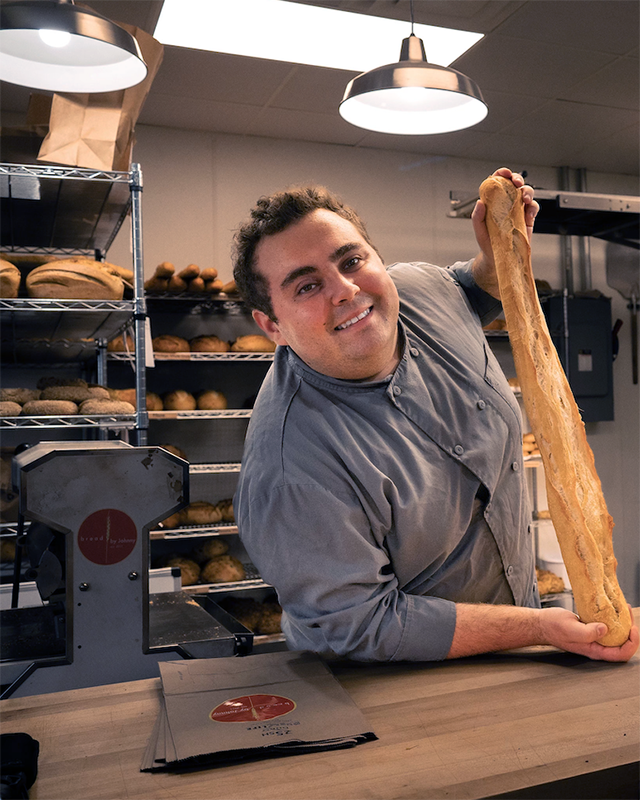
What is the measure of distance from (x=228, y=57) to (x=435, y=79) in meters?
1.37

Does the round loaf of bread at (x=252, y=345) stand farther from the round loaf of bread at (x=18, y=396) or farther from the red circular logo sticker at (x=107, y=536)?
the red circular logo sticker at (x=107, y=536)

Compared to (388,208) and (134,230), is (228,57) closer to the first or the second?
(134,230)

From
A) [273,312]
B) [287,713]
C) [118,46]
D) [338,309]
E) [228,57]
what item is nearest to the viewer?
[287,713]

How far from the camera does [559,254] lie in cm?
491

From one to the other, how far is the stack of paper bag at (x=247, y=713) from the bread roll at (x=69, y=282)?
6.14 feet

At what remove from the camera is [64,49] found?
1980 millimetres

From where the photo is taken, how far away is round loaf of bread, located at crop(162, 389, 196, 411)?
12.2 ft

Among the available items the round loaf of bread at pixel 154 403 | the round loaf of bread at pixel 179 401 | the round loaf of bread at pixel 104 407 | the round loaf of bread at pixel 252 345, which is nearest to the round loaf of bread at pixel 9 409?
the round loaf of bread at pixel 104 407

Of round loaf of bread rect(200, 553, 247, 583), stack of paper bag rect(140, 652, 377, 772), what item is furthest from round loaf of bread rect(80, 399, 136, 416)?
stack of paper bag rect(140, 652, 377, 772)

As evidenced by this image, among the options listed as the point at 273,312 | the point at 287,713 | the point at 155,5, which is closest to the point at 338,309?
the point at 273,312

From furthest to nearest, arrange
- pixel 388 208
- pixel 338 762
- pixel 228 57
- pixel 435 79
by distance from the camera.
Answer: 1. pixel 388 208
2. pixel 228 57
3. pixel 435 79
4. pixel 338 762

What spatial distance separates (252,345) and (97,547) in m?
2.58

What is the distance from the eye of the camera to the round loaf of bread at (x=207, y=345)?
12.5 ft

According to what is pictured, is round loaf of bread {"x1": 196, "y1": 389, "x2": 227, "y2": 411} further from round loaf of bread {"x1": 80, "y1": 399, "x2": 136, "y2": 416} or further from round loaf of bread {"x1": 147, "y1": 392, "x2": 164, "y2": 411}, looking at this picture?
round loaf of bread {"x1": 80, "y1": 399, "x2": 136, "y2": 416}
